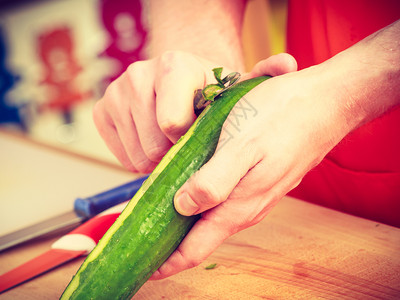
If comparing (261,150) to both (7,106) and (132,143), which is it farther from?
(7,106)

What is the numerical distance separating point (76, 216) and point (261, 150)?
757 mm

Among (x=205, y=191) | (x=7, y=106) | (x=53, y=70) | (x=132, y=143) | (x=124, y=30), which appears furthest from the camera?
(x=53, y=70)

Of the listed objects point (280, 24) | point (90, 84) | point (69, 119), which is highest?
point (280, 24)

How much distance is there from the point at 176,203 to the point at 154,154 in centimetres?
28

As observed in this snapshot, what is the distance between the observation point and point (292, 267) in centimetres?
91

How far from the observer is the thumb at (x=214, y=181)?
710mm

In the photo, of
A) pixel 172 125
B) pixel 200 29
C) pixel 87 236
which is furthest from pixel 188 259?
pixel 200 29

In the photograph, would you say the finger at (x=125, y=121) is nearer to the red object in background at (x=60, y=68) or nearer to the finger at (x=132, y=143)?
the finger at (x=132, y=143)

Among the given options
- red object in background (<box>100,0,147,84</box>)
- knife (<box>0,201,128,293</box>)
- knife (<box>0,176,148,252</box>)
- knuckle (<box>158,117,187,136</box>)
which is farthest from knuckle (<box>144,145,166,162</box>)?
red object in background (<box>100,0,147,84</box>)

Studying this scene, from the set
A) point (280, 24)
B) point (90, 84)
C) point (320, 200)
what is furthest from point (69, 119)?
point (320, 200)

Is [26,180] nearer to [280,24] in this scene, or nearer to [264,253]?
[264,253]

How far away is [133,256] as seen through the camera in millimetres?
742

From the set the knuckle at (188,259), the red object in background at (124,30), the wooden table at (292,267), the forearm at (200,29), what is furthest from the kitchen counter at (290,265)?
the red object in background at (124,30)

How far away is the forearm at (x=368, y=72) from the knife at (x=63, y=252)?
26.4 inches
